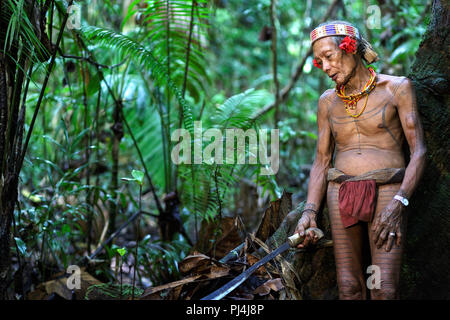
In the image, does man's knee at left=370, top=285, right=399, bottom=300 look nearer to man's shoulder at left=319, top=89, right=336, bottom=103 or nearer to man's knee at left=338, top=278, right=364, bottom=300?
man's knee at left=338, top=278, right=364, bottom=300

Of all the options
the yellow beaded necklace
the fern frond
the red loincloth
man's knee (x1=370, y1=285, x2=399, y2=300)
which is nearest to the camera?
man's knee (x1=370, y1=285, x2=399, y2=300)

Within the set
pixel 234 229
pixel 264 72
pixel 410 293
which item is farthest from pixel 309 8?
pixel 410 293

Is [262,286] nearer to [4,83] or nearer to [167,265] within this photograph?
[167,265]

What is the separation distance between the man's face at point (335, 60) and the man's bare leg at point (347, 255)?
585 mm

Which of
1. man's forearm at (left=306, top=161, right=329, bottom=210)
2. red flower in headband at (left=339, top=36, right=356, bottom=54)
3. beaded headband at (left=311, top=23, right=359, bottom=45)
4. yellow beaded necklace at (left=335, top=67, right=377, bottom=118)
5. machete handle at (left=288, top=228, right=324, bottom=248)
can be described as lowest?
machete handle at (left=288, top=228, right=324, bottom=248)

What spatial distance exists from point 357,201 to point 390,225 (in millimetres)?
202

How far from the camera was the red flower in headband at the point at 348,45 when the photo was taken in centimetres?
219

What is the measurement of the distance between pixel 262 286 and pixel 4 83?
1.86 metres

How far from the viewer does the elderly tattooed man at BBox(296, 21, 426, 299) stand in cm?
208

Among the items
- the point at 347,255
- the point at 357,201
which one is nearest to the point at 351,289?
the point at 347,255

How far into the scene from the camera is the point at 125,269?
4.23 m

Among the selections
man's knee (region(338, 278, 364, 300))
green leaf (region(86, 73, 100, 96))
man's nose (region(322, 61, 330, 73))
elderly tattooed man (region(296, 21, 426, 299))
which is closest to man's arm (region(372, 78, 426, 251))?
elderly tattooed man (region(296, 21, 426, 299))

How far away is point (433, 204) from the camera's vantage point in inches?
98.2

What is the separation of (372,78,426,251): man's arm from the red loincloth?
3.3 inches
